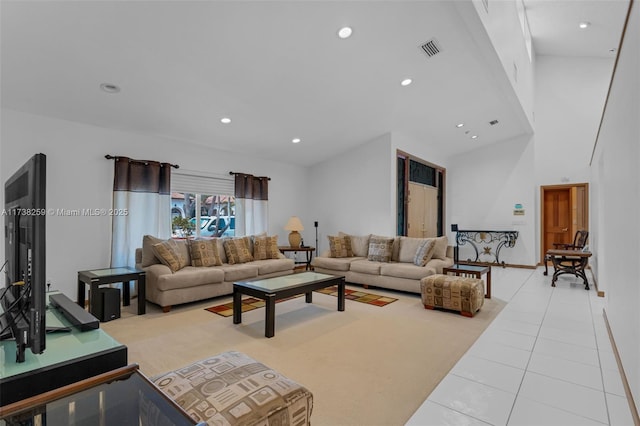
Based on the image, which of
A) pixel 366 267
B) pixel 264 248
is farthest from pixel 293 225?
pixel 366 267

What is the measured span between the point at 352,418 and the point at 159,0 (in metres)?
3.31

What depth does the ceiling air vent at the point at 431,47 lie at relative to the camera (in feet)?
12.2

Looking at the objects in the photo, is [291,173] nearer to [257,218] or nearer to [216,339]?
[257,218]

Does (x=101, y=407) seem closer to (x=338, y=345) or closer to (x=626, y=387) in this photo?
(x=338, y=345)

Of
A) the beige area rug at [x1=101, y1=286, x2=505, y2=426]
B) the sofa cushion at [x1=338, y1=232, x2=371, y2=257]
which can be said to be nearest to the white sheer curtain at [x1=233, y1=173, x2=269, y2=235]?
the sofa cushion at [x1=338, y1=232, x2=371, y2=257]

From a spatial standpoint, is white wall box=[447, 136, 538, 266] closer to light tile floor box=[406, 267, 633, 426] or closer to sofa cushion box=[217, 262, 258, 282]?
light tile floor box=[406, 267, 633, 426]

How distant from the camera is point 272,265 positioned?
16.7 feet

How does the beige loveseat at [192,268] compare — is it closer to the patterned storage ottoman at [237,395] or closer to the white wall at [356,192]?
the white wall at [356,192]

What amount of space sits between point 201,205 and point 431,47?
4.29 meters

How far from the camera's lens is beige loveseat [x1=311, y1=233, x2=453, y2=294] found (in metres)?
4.78

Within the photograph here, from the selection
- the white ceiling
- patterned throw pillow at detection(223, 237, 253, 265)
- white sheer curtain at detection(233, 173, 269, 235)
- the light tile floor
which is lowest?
the light tile floor

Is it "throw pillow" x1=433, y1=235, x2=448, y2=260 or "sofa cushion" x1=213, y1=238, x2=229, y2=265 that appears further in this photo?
"throw pillow" x1=433, y1=235, x2=448, y2=260

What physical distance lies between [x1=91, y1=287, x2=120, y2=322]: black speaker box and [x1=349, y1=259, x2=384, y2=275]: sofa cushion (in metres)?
3.36

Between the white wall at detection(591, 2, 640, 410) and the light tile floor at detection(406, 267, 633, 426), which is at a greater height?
the white wall at detection(591, 2, 640, 410)
